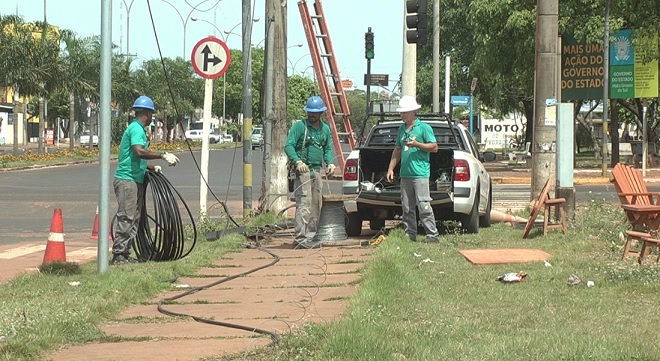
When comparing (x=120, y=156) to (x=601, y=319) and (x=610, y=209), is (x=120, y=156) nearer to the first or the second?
(x=601, y=319)

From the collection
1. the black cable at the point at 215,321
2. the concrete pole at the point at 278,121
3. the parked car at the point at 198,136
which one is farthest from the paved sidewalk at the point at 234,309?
the parked car at the point at 198,136

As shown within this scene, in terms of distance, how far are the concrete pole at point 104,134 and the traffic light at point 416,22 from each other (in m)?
12.2

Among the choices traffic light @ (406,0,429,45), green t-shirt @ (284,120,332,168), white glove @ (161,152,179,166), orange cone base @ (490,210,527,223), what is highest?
traffic light @ (406,0,429,45)

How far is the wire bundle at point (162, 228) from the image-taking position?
12305mm

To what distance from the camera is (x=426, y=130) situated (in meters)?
13.9

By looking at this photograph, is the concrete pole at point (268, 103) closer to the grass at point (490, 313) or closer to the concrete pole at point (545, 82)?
the concrete pole at point (545, 82)

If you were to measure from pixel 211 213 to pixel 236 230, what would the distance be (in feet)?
18.4

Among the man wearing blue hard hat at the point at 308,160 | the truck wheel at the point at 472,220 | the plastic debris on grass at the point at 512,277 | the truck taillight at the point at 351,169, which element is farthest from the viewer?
the truck taillight at the point at 351,169

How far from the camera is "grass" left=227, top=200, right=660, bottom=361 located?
6518 mm

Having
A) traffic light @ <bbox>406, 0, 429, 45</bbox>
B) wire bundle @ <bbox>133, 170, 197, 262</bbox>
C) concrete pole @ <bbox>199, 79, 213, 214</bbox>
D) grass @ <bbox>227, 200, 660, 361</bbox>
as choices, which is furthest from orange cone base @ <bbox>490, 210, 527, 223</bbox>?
wire bundle @ <bbox>133, 170, 197, 262</bbox>

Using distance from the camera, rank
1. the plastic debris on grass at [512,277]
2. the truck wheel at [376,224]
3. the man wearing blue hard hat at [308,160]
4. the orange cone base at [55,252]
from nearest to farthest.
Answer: the plastic debris on grass at [512,277] → the orange cone base at [55,252] → the man wearing blue hard hat at [308,160] → the truck wheel at [376,224]

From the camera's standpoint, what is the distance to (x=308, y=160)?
46.1 feet

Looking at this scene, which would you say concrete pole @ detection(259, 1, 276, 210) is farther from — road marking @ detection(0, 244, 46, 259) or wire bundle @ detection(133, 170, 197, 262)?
wire bundle @ detection(133, 170, 197, 262)

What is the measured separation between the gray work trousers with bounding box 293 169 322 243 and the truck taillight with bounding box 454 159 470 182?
1.84 meters
